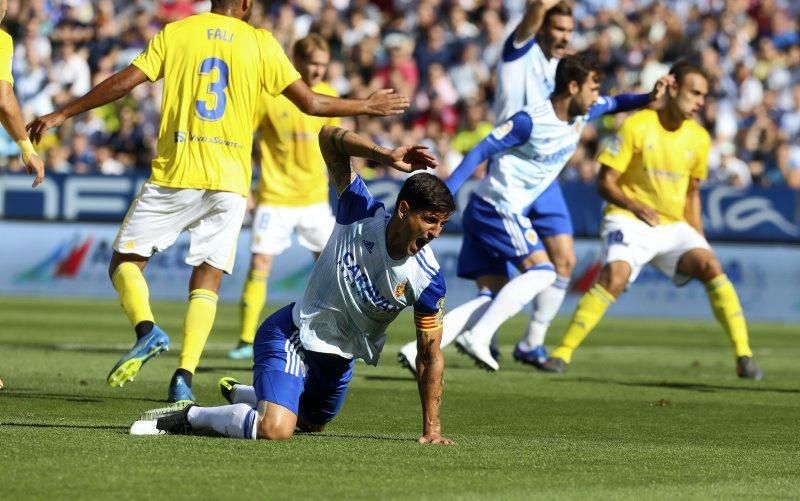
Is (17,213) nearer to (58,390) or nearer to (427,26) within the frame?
(427,26)

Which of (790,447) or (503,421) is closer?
(790,447)

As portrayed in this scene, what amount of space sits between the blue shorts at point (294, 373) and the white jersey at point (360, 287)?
77mm

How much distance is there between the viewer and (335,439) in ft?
24.8

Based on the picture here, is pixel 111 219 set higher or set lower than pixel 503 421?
lower

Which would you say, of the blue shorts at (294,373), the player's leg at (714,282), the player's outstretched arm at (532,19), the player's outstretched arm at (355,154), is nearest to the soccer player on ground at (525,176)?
the player's outstretched arm at (532,19)

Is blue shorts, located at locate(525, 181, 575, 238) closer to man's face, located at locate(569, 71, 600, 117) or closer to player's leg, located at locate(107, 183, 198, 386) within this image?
man's face, located at locate(569, 71, 600, 117)

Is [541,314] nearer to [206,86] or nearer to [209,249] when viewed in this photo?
[209,249]

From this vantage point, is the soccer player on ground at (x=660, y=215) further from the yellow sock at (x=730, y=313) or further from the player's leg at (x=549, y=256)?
the player's leg at (x=549, y=256)

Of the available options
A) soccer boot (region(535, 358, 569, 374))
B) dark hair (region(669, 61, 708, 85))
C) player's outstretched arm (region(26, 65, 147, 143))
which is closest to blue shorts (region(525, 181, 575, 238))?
soccer boot (region(535, 358, 569, 374))

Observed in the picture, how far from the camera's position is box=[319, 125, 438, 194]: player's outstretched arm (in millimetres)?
6832

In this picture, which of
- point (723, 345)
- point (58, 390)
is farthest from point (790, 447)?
point (723, 345)

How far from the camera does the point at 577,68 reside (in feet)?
37.7

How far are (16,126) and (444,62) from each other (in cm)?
1697

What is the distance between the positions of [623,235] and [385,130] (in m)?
11.7
